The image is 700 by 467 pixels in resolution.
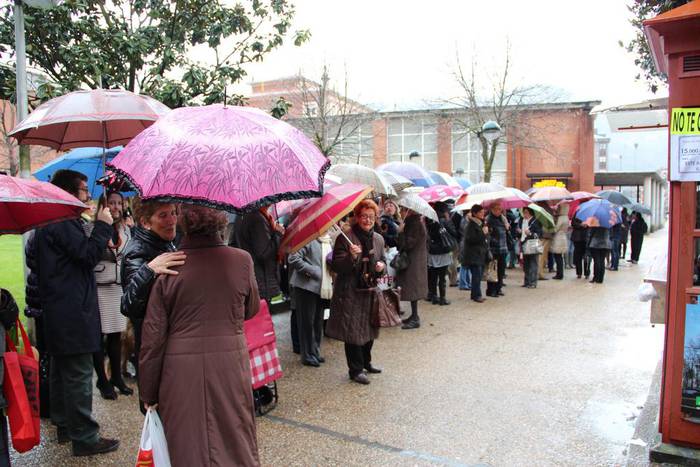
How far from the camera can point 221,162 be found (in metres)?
2.49

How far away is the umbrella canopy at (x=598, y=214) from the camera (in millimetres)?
12609

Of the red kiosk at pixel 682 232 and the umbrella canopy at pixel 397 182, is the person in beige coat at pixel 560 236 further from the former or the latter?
the red kiosk at pixel 682 232

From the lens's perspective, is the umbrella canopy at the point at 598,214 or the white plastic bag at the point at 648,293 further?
the umbrella canopy at the point at 598,214

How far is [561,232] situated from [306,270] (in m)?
9.07

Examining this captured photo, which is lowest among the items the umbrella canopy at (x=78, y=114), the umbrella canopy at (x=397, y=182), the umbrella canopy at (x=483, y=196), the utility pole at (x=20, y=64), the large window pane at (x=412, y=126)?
the umbrella canopy at (x=483, y=196)

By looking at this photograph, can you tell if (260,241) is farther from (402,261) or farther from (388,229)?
(388,229)

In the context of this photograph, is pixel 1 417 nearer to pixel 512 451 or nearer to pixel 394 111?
pixel 512 451

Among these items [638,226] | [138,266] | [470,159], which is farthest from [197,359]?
[470,159]

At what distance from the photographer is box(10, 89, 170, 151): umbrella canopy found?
4242mm

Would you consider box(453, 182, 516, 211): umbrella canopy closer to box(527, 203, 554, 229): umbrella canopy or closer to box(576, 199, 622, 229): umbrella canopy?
box(527, 203, 554, 229): umbrella canopy

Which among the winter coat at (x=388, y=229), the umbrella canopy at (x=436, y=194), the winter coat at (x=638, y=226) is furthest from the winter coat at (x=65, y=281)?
the winter coat at (x=638, y=226)

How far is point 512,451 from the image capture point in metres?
4.22

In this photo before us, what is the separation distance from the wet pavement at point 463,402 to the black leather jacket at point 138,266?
1.75 m

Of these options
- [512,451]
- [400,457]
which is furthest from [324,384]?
[512,451]
